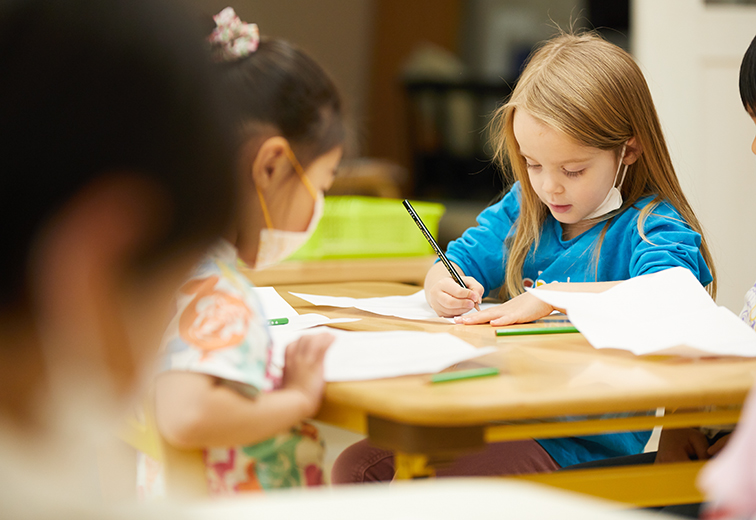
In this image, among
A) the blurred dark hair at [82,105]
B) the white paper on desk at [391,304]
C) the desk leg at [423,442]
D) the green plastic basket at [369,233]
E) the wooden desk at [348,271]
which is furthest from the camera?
the green plastic basket at [369,233]

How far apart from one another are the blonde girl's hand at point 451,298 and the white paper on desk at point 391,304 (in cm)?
2

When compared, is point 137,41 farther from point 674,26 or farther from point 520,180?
point 674,26

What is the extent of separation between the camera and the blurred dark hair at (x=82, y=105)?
34cm

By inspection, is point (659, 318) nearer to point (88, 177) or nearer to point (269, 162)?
point (269, 162)

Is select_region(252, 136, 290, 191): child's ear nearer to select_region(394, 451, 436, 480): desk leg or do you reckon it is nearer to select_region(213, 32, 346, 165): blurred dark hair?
select_region(213, 32, 346, 165): blurred dark hair

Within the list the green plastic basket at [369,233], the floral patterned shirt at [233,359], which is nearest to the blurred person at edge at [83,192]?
the floral patterned shirt at [233,359]

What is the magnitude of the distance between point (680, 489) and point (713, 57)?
86.9 inches

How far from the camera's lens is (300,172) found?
809mm

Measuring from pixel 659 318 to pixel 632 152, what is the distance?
426 mm

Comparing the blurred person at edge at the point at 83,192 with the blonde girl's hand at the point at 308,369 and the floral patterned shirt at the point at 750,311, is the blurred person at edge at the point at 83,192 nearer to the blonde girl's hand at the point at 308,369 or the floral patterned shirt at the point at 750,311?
the blonde girl's hand at the point at 308,369

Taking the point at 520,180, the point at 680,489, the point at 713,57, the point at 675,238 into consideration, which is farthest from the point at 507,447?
the point at 713,57

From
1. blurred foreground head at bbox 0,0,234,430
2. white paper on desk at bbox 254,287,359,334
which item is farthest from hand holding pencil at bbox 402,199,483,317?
blurred foreground head at bbox 0,0,234,430

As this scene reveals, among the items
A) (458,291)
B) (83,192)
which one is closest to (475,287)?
(458,291)

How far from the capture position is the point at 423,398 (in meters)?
0.54
